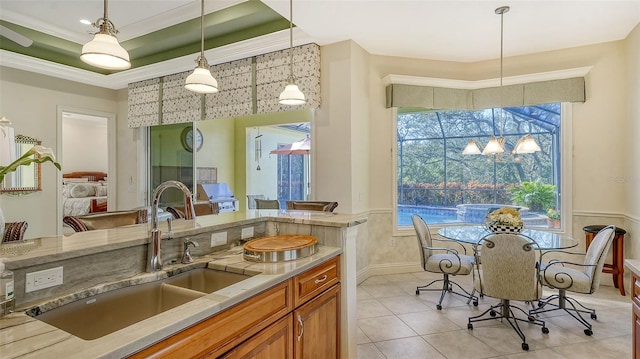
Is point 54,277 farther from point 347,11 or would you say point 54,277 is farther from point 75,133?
point 75,133

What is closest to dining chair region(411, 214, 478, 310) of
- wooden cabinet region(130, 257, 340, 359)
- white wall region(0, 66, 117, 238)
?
wooden cabinet region(130, 257, 340, 359)

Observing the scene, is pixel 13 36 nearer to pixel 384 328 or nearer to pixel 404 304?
pixel 384 328

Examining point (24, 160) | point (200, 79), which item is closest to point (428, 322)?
point (200, 79)

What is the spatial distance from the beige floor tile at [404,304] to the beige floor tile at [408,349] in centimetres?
53

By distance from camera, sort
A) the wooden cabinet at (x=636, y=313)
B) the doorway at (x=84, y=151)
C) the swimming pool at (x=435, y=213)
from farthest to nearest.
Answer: the doorway at (x=84, y=151)
the swimming pool at (x=435, y=213)
the wooden cabinet at (x=636, y=313)

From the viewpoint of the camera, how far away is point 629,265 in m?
1.72

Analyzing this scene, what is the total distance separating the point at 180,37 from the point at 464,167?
14.8 ft

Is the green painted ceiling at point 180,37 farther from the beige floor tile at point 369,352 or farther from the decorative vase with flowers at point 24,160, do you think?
the beige floor tile at point 369,352

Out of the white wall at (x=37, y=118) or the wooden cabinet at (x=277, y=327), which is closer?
the wooden cabinet at (x=277, y=327)

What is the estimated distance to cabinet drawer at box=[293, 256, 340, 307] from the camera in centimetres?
Answer: 159

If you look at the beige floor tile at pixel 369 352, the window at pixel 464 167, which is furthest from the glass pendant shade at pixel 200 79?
the window at pixel 464 167

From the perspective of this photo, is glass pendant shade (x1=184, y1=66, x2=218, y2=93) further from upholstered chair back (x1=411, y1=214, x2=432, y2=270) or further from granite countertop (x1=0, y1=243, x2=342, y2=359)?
upholstered chair back (x1=411, y1=214, x2=432, y2=270)

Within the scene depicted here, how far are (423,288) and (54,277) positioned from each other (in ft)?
11.3

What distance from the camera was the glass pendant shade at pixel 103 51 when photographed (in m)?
1.55
